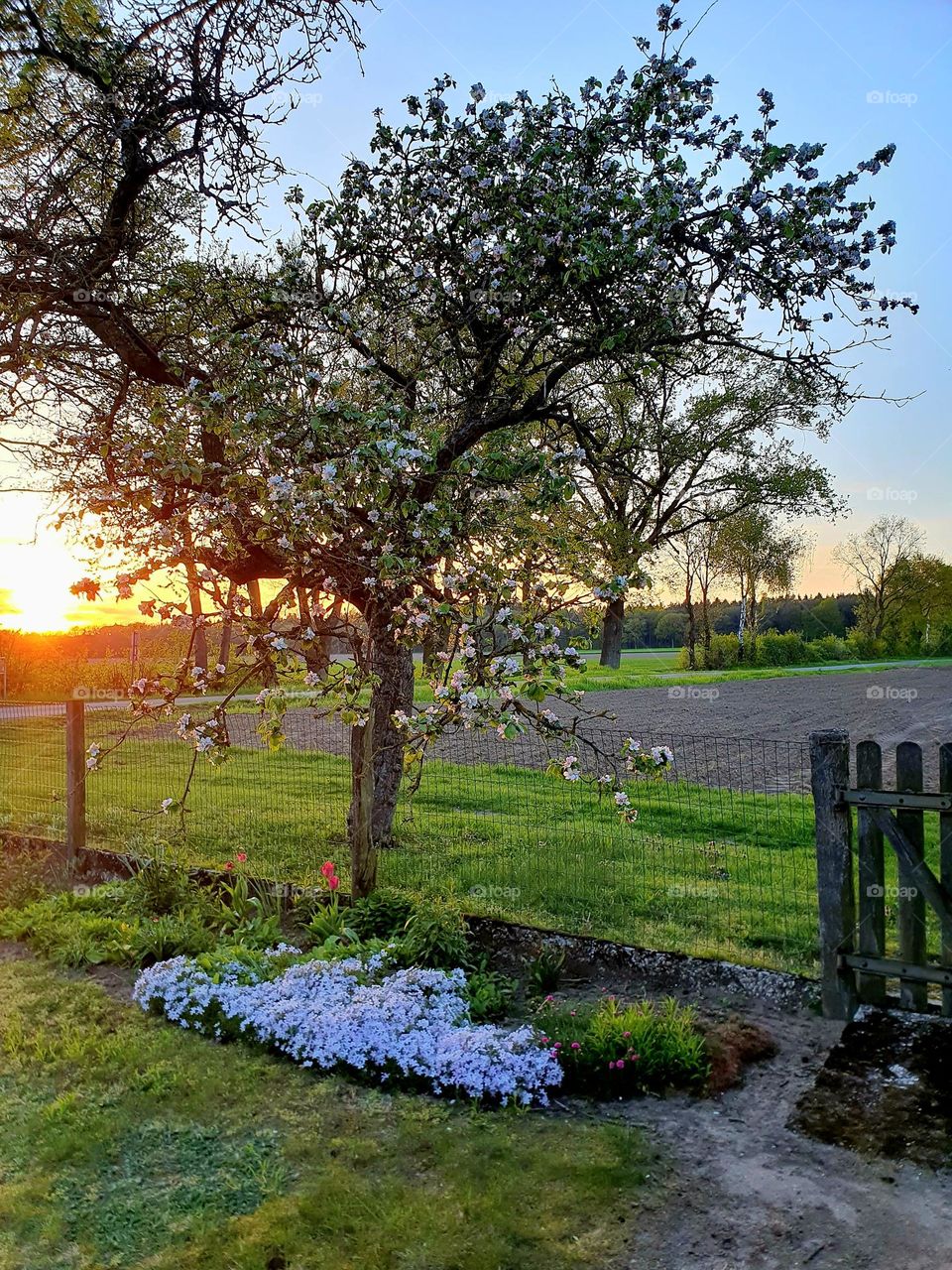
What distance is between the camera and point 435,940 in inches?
265

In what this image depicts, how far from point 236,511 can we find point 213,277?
9.74 feet

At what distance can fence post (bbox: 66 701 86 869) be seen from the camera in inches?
381

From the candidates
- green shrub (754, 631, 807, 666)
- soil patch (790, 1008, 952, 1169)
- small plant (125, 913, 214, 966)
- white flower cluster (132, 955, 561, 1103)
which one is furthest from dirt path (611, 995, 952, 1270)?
green shrub (754, 631, 807, 666)

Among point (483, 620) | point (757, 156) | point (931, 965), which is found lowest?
point (931, 965)

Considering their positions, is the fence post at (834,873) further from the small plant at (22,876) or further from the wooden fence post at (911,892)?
the small plant at (22,876)

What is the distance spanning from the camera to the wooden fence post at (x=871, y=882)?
238 inches

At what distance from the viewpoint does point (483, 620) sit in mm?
6578

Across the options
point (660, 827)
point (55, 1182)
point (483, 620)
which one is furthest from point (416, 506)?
point (660, 827)

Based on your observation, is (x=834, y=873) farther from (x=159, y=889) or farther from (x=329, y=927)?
→ (x=159, y=889)

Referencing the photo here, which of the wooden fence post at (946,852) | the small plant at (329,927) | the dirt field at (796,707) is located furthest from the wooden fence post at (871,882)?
the dirt field at (796,707)

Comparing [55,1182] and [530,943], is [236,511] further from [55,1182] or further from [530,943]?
[55,1182]

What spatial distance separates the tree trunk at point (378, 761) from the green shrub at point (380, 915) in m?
0.18

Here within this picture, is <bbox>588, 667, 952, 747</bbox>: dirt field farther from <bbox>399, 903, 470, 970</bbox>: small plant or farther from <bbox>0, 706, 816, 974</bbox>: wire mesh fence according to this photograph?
<bbox>399, 903, 470, 970</bbox>: small plant

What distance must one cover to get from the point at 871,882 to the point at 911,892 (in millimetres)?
270
